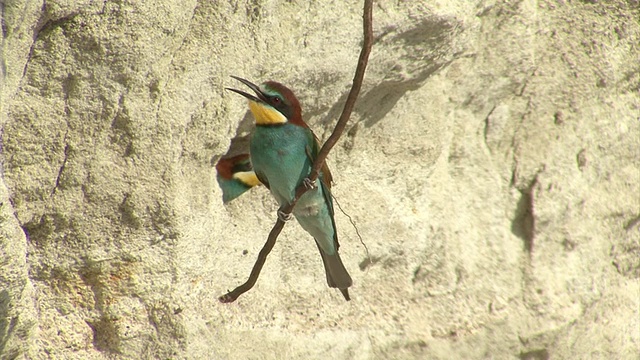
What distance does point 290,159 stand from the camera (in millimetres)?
1926

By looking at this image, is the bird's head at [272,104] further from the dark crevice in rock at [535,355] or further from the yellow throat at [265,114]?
the dark crevice in rock at [535,355]

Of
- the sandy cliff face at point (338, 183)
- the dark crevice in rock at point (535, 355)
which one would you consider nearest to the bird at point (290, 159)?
the sandy cliff face at point (338, 183)

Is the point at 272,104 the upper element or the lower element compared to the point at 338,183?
upper

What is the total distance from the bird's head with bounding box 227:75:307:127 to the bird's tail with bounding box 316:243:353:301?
0.38 m

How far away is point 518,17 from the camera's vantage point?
240cm

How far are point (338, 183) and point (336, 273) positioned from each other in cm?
33

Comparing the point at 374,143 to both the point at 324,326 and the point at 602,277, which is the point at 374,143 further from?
the point at 602,277

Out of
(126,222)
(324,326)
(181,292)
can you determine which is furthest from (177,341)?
(324,326)

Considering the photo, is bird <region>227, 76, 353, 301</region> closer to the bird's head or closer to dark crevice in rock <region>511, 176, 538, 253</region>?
the bird's head

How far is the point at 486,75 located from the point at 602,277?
2.49 feet

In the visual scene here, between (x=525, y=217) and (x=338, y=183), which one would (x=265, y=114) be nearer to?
(x=338, y=183)

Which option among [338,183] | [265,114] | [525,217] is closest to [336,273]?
[338,183]

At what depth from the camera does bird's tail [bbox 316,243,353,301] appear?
2.05 meters

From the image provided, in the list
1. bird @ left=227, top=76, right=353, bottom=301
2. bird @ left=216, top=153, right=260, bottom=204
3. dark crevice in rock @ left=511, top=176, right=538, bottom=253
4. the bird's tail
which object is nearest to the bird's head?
bird @ left=227, top=76, right=353, bottom=301
